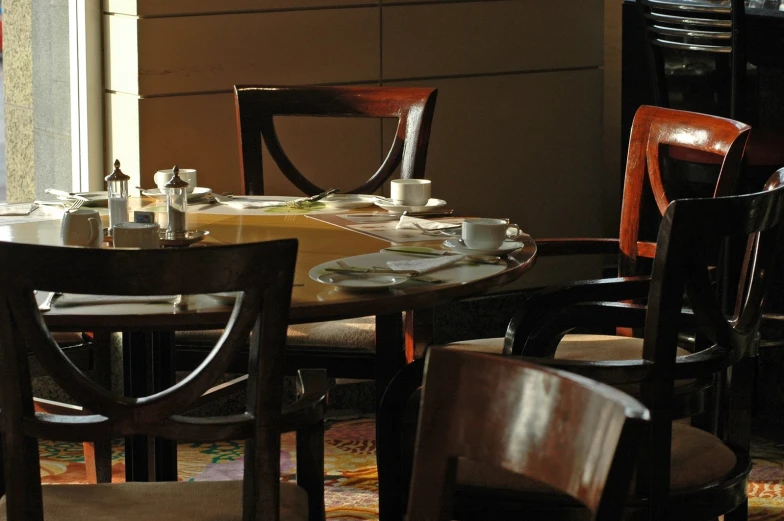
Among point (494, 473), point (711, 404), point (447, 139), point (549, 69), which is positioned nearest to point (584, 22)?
point (549, 69)

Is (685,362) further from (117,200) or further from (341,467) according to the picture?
(341,467)

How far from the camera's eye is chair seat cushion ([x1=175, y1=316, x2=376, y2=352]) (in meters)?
2.52

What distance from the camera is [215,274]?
1.35 meters

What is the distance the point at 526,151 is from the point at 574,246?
1385 millimetres

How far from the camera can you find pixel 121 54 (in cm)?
323

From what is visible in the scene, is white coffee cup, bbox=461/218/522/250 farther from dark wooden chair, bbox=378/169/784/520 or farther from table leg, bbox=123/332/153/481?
table leg, bbox=123/332/153/481

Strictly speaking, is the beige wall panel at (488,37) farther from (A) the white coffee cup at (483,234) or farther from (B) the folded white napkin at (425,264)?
(B) the folded white napkin at (425,264)

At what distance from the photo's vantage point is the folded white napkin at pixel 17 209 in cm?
241

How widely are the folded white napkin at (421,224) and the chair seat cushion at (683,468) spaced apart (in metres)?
0.62

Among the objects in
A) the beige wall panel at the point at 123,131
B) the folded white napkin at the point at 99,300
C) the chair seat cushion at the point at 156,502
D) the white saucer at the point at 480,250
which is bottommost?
the chair seat cushion at the point at 156,502

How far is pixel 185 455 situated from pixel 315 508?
1699mm

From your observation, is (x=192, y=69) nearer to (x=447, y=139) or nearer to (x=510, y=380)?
(x=447, y=139)

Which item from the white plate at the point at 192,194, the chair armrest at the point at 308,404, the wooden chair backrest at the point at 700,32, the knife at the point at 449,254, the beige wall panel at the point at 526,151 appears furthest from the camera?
the beige wall panel at the point at 526,151

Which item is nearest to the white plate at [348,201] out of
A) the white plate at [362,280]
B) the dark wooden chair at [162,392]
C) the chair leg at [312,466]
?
the white plate at [362,280]
